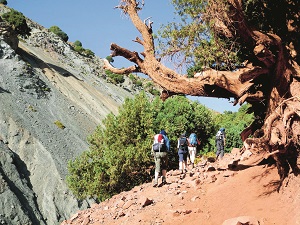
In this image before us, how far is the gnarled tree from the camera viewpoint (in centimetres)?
743

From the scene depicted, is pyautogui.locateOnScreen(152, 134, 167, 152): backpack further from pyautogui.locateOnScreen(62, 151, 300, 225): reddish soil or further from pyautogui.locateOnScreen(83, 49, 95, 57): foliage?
pyautogui.locateOnScreen(83, 49, 95, 57): foliage

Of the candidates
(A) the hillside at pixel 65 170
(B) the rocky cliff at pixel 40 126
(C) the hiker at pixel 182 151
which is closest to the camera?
(A) the hillside at pixel 65 170

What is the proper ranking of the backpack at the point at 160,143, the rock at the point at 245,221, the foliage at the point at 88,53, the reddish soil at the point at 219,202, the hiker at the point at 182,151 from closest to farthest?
1. the rock at the point at 245,221
2. the reddish soil at the point at 219,202
3. the backpack at the point at 160,143
4. the hiker at the point at 182,151
5. the foliage at the point at 88,53

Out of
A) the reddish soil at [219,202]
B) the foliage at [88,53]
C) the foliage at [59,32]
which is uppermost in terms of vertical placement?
the foliage at [59,32]

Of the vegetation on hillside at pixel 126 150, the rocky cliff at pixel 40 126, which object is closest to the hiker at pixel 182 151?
the vegetation on hillside at pixel 126 150

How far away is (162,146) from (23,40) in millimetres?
74444

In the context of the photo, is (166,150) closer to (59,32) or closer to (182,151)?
(182,151)

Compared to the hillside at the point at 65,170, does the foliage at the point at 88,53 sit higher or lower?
higher

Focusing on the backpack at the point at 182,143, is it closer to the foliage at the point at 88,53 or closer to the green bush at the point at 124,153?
the green bush at the point at 124,153

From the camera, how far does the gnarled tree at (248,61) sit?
743 centimetres

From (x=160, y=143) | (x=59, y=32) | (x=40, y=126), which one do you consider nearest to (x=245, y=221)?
(x=160, y=143)

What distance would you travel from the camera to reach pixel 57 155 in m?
41.4

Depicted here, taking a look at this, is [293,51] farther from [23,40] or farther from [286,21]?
[23,40]

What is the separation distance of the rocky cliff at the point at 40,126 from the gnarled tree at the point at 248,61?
26003 millimetres
